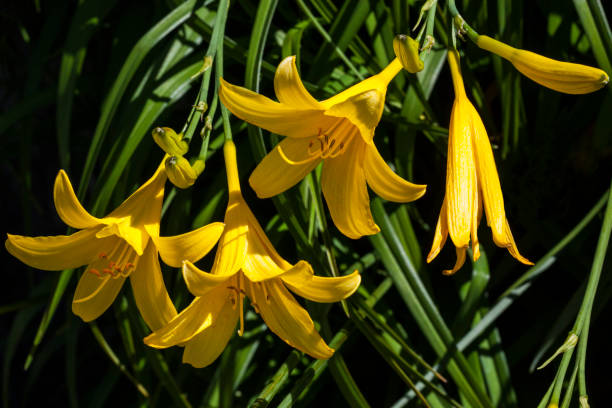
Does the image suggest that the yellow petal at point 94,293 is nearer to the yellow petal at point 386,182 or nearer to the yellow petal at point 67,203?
the yellow petal at point 67,203

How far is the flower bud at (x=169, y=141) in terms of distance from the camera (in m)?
0.83

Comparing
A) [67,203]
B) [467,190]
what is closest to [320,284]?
[467,190]

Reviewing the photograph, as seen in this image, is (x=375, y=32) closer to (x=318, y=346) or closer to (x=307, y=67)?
(x=307, y=67)

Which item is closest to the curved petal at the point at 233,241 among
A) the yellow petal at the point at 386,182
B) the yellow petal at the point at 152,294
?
the yellow petal at the point at 152,294

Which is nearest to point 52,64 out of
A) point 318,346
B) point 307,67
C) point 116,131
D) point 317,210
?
point 116,131

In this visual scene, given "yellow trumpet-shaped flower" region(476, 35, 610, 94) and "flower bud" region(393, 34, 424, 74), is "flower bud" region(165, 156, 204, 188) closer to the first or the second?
"flower bud" region(393, 34, 424, 74)

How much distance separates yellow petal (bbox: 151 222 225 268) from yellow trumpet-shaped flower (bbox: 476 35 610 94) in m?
0.46

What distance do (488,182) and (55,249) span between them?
0.66 metres

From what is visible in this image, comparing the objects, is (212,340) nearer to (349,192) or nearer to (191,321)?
(191,321)

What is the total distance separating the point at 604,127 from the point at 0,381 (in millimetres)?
2014

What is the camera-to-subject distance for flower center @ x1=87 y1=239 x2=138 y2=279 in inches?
41.1

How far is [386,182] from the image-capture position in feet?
2.90

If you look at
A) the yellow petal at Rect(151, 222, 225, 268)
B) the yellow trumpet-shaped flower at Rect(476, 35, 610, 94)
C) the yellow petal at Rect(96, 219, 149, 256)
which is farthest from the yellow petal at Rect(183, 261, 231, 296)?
the yellow trumpet-shaped flower at Rect(476, 35, 610, 94)

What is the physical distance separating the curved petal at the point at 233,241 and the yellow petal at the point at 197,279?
0.17ft
